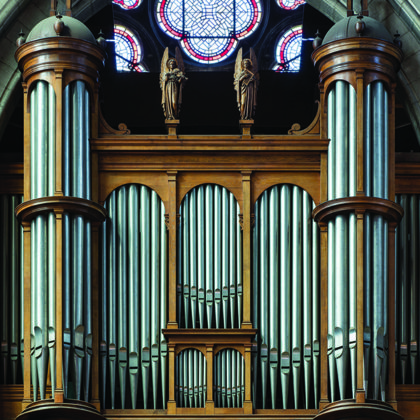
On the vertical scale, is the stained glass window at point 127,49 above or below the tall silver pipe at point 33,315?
above

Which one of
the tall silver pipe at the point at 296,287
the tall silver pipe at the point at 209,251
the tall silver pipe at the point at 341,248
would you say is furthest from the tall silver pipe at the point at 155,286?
the tall silver pipe at the point at 341,248

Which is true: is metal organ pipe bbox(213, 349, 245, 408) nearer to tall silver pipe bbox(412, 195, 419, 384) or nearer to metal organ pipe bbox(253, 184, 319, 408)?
metal organ pipe bbox(253, 184, 319, 408)

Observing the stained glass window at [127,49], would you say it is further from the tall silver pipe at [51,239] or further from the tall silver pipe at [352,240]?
the tall silver pipe at [352,240]

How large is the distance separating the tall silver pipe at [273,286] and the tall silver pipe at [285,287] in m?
0.07

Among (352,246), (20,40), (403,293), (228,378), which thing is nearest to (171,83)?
(20,40)

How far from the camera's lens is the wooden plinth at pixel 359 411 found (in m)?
22.9

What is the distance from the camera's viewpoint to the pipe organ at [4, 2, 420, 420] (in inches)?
924

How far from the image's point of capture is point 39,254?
932 inches

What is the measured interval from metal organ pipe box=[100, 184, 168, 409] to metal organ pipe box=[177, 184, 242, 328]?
329 millimetres

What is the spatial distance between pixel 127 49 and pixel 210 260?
7.49 meters

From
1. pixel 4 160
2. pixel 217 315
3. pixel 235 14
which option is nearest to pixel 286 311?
pixel 217 315

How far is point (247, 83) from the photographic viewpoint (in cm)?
2464

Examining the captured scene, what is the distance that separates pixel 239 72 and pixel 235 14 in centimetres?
594

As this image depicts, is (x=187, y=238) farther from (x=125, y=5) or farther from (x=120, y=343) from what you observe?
(x=125, y=5)
